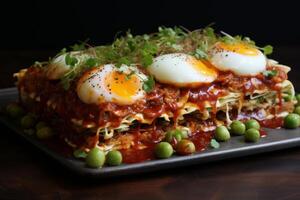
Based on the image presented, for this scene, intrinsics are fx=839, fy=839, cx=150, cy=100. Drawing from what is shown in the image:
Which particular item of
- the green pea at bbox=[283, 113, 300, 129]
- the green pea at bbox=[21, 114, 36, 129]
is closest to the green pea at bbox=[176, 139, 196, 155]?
the green pea at bbox=[283, 113, 300, 129]

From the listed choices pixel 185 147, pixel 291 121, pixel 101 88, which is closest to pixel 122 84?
pixel 101 88

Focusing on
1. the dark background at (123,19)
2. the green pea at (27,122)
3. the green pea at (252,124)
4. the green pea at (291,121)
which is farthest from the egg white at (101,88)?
the dark background at (123,19)

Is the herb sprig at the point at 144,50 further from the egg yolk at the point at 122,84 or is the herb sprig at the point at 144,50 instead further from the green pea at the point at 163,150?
the green pea at the point at 163,150

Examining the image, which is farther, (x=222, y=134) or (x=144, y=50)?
(x=144, y=50)

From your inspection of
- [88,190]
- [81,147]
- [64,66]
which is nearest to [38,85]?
[64,66]

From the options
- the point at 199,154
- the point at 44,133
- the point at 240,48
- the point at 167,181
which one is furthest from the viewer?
the point at 240,48

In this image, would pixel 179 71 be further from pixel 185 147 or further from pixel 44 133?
pixel 44 133
